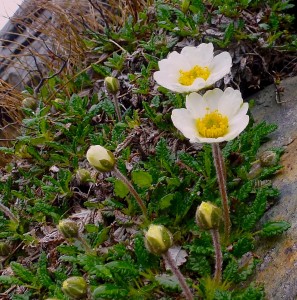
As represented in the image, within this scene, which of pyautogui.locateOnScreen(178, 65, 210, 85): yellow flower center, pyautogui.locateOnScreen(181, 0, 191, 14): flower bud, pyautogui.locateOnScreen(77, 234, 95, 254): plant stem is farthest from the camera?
pyautogui.locateOnScreen(181, 0, 191, 14): flower bud

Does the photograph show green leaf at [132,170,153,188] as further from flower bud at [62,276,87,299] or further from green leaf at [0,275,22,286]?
green leaf at [0,275,22,286]

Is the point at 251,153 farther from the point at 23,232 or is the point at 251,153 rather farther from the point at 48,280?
the point at 23,232

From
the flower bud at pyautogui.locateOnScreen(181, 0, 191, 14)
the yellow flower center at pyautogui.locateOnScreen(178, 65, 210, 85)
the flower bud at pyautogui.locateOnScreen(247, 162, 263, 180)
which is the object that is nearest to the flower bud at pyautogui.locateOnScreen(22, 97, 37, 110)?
the flower bud at pyautogui.locateOnScreen(181, 0, 191, 14)

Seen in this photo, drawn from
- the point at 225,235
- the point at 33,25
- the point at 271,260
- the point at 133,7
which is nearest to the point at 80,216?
the point at 225,235

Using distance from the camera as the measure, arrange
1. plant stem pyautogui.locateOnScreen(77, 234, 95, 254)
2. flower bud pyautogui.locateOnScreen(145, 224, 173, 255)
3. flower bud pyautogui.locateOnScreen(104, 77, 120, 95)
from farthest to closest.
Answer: flower bud pyautogui.locateOnScreen(104, 77, 120, 95) → plant stem pyautogui.locateOnScreen(77, 234, 95, 254) → flower bud pyautogui.locateOnScreen(145, 224, 173, 255)

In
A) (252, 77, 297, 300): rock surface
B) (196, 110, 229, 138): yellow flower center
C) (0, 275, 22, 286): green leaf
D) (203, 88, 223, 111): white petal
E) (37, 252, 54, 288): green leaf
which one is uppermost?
(203, 88, 223, 111): white petal

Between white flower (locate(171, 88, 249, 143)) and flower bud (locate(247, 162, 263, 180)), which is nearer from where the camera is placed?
white flower (locate(171, 88, 249, 143))

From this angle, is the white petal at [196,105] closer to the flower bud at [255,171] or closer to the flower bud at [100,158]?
the flower bud at [100,158]

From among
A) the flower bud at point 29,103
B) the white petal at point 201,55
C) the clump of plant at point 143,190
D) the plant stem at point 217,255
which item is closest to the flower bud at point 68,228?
the clump of plant at point 143,190
